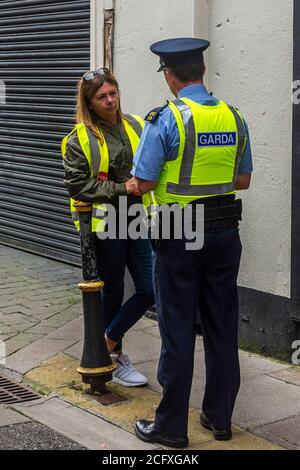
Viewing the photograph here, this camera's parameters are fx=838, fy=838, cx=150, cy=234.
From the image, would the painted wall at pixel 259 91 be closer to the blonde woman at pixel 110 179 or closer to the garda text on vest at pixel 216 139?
the blonde woman at pixel 110 179

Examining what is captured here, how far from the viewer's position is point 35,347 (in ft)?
20.7

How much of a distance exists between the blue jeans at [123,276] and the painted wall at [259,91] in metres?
0.98

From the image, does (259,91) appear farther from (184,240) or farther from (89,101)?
(184,240)

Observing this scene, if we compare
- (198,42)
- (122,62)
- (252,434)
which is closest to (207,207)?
(198,42)

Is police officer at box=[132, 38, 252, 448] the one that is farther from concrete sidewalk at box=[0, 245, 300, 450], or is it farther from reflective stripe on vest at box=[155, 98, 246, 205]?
concrete sidewalk at box=[0, 245, 300, 450]

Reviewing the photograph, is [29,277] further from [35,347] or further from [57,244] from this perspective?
[35,347]

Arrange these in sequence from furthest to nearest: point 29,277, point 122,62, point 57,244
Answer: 1. point 57,244
2. point 29,277
3. point 122,62

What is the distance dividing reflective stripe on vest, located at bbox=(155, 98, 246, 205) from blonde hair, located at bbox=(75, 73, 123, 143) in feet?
3.11

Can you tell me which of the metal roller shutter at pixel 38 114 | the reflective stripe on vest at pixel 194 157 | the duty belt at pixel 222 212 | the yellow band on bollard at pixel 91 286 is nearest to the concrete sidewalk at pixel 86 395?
the yellow band on bollard at pixel 91 286

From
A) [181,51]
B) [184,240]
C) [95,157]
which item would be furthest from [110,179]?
[181,51]

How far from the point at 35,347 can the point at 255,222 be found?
190 centimetres

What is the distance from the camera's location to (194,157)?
428 centimetres

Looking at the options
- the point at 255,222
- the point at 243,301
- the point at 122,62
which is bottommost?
the point at 243,301

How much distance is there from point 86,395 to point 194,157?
1.87 m
